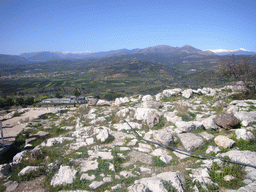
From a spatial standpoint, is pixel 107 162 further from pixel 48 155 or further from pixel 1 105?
pixel 1 105

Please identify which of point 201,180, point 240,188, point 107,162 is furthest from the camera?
point 107,162

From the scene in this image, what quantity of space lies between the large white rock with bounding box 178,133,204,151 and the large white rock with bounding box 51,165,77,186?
5050 mm

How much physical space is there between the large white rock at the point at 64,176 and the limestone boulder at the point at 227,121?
759cm

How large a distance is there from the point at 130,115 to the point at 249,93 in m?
10.4

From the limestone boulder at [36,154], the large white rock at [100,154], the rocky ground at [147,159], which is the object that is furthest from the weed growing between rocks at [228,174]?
the limestone boulder at [36,154]

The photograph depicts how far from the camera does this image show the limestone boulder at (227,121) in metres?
6.96


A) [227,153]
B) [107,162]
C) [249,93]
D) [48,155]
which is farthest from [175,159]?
[249,93]

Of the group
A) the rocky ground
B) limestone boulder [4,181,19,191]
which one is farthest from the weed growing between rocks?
limestone boulder [4,181,19,191]

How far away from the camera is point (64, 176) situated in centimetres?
506

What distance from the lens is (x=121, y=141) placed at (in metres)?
7.82

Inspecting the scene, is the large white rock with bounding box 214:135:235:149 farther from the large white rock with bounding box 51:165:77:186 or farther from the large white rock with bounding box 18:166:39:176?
the large white rock with bounding box 18:166:39:176

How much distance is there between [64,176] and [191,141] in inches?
224

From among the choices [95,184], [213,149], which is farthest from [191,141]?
[95,184]

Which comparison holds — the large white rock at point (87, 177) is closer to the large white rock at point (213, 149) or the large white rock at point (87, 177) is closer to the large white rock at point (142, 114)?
the large white rock at point (213, 149)
